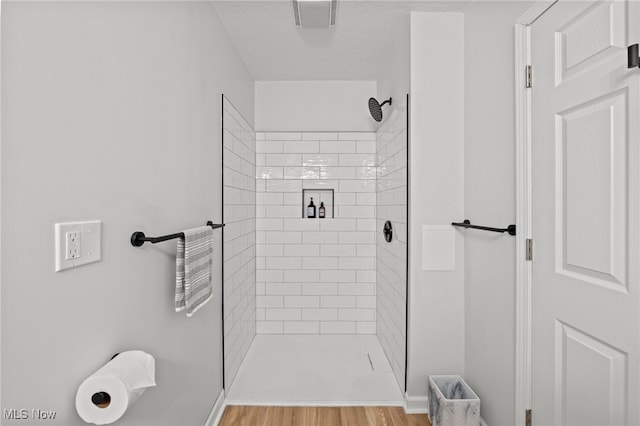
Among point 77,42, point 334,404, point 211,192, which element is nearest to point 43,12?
point 77,42

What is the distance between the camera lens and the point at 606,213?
1.20m

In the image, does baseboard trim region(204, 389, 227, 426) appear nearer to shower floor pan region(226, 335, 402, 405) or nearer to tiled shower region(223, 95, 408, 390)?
shower floor pan region(226, 335, 402, 405)

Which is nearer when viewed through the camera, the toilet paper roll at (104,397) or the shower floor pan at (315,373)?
the toilet paper roll at (104,397)

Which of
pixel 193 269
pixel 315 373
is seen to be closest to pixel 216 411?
pixel 315 373

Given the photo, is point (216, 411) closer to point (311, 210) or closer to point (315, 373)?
point (315, 373)

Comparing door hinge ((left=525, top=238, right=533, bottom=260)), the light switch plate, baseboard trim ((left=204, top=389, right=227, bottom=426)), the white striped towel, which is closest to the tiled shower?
baseboard trim ((left=204, top=389, right=227, bottom=426))

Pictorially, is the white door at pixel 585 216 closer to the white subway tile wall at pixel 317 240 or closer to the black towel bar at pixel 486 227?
the black towel bar at pixel 486 227

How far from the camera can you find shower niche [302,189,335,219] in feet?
12.0

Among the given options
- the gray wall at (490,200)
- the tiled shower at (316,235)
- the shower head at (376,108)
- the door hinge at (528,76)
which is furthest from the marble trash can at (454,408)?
the shower head at (376,108)

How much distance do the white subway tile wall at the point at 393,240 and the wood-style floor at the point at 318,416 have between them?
0.83 feet

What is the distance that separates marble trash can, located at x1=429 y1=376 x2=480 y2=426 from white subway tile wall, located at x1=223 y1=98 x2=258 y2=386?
134 cm

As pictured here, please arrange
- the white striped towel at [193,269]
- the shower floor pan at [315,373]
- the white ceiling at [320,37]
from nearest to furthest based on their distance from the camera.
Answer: the white striped towel at [193,269]
the white ceiling at [320,37]
the shower floor pan at [315,373]

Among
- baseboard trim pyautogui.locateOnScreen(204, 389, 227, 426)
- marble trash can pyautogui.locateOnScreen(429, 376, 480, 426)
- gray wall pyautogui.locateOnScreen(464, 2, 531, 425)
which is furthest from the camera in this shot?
baseboard trim pyautogui.locateOnScreen(204, 389, 227, 426)

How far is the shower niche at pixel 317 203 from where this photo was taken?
365 cm
